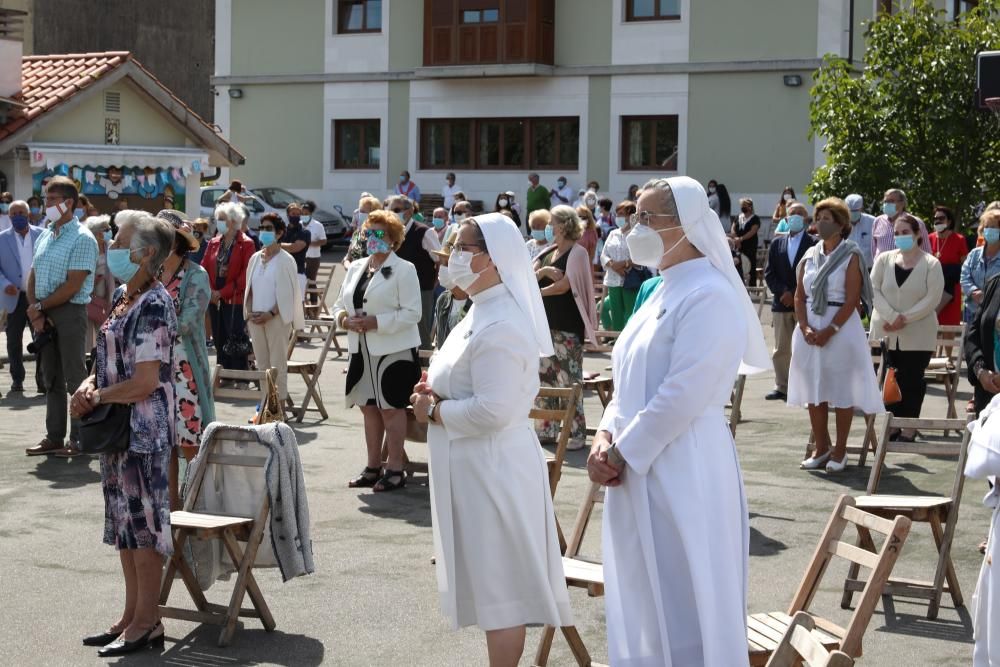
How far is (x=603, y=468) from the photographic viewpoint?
16.4 feet

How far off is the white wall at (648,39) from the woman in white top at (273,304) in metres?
25.5

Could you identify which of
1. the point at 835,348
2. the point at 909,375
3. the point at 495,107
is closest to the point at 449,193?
the point at 495,107

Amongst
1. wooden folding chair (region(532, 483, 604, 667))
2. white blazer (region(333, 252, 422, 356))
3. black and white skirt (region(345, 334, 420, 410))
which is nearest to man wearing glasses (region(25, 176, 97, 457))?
black and white skirt (region(345, 334, 420, 410))

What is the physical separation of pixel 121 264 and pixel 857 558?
12.1 feet

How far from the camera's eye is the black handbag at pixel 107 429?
643cm

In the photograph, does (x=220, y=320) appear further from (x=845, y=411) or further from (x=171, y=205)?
(x=171, y=205)

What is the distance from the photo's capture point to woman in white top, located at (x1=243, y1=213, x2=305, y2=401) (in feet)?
43.6

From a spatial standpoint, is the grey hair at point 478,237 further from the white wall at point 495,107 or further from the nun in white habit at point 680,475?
the white wall at point 495,107

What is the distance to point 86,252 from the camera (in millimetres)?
11320

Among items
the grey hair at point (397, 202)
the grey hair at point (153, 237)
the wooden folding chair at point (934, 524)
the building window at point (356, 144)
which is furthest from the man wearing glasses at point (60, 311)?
the building window at point (356, 144)

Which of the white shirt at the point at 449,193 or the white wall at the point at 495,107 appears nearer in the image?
the white shirt at the point at 449,193

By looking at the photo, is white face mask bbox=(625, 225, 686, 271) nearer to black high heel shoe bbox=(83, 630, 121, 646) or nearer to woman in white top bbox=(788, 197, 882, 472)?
black high heel shoe bbox=(83, 630, 121, 646)

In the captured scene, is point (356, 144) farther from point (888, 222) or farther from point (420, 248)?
point (888, 222)

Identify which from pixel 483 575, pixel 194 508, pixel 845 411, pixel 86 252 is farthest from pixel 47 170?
pixel 483 575
